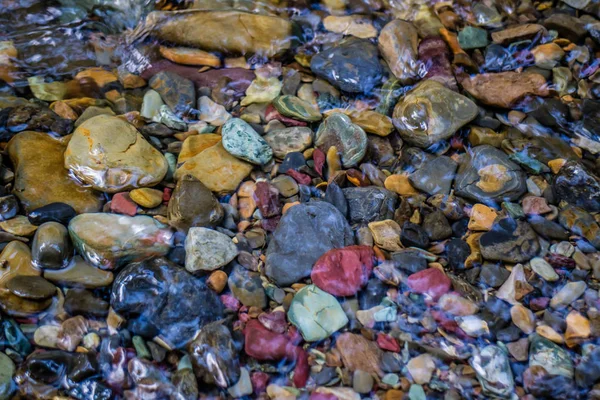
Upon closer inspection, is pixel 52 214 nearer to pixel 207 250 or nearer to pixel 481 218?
pixel 207 250

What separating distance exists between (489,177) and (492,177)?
0.02 metres

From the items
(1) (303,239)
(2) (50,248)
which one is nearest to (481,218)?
(1) (303,239)

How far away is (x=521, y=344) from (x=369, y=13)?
111 inches

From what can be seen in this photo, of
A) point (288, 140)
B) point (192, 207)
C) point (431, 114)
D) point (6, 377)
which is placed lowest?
point (6, 377)

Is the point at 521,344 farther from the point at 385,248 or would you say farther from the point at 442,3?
the point at 442,3

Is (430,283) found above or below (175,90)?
below

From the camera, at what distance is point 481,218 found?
116 inches

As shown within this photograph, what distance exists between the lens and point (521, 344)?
2.51 metres

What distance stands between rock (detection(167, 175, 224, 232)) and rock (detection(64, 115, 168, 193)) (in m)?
0.22

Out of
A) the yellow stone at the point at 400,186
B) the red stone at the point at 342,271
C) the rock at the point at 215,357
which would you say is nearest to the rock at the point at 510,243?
the yellow stone at the point at 400,186

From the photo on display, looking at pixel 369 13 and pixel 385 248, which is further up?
pixel 369 13

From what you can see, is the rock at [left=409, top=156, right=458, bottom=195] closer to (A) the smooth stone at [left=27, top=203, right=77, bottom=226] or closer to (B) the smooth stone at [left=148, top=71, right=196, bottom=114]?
(B) the smooth stone at [left=148, top=71, right=196, bottom=114]

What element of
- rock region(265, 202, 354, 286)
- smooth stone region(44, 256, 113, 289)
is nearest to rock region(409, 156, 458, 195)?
rock region(265, 202, 354, 286)

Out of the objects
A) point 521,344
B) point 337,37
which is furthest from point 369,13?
point 521,344
